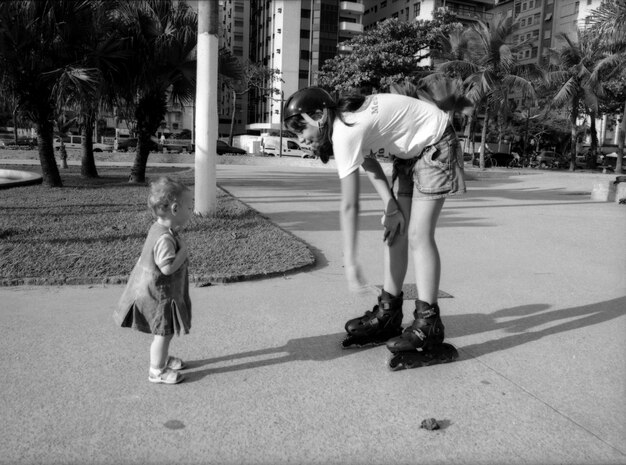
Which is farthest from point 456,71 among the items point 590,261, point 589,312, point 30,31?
point 589,312

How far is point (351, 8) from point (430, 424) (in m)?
63.4

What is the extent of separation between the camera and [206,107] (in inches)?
288

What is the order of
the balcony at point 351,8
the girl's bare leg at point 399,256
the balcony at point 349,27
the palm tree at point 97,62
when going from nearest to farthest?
1. the girl's bare leg at point 399,256
2. the palm tree at point 97,62
3. the balcony at point 349,27
4. the balcony at point 351,8

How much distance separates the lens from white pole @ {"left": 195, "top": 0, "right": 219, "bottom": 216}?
23.3 ft

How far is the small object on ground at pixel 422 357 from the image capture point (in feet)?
9.75

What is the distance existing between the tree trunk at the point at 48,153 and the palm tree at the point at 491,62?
18677mm

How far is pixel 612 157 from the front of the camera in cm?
4066

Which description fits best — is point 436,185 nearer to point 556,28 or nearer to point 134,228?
point 134,228

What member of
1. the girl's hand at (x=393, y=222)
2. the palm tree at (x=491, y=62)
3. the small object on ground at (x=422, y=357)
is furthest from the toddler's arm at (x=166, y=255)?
the palm tree at (x=491, y=62)

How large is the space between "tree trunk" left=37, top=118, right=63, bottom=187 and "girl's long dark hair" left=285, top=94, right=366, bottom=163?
9948mm

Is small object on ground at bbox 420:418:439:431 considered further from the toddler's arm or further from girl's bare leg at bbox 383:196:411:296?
the toddler's arm

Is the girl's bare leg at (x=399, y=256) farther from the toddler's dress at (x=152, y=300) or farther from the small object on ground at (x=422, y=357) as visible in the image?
the toddler's dress at (x=152, y=300)

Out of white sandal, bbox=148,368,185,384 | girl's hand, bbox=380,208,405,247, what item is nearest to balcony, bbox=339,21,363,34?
girl's hand, bbox=380,208,405,247

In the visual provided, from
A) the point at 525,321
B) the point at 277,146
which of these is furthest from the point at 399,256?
the point at 277,146
